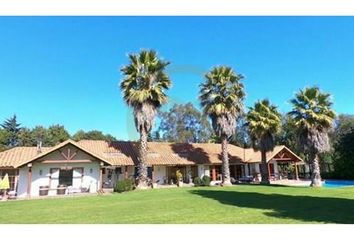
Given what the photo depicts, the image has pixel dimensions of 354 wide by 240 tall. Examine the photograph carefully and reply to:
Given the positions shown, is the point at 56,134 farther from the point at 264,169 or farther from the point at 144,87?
the point at 264,169

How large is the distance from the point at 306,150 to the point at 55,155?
20.8m

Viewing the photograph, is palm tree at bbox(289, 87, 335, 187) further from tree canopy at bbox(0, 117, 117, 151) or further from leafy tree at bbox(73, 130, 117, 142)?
leafy tree at bbox(73, 130, 117, 142)

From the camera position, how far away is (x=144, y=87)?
93.4 feet

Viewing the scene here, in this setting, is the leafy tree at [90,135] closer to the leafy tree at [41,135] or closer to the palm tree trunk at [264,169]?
the leafy tree at [41,135]

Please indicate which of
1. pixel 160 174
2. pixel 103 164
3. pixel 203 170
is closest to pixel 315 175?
pixel 203 170

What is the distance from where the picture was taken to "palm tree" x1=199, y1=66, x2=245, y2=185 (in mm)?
30172

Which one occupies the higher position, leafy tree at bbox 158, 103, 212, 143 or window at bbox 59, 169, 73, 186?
leafy tree at bbox 158, 103, 212, 143

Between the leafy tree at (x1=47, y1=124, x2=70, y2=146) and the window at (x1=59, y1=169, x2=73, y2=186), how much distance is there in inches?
1428

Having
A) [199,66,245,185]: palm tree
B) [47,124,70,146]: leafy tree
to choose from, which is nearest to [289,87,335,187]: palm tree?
[199,66,245,185]: palm tree

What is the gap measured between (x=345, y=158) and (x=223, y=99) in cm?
1766
